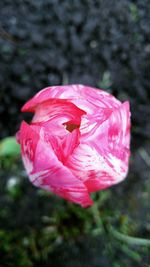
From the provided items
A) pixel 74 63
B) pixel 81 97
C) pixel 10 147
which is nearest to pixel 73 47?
pixel 74 63

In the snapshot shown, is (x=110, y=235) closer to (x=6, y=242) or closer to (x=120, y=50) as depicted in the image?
(x=6, y=242)

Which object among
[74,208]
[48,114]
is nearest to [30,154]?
[48,114]

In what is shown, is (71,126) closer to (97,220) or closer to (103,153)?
(103,153)

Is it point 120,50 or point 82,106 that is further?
point 120,50

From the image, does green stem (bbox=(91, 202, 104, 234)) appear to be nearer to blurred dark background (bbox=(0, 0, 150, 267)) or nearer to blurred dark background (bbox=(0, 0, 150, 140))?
blurred dark background (bbox=(0, 0, 150, 267))

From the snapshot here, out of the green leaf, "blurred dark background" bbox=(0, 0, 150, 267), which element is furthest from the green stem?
the green leaf

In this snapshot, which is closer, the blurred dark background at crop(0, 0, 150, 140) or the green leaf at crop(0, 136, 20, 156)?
the green leaf at crop(0, 136, 20, 156)
